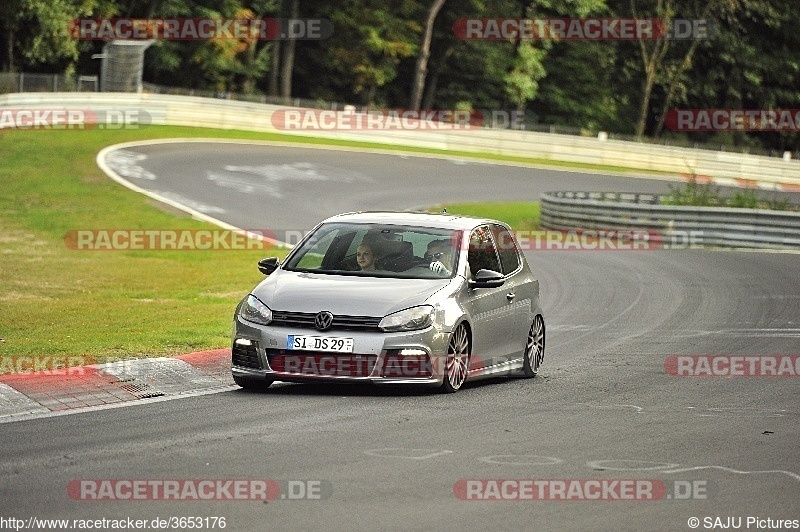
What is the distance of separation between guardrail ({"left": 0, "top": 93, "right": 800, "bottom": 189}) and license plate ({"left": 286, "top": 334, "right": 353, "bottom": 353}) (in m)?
42.6

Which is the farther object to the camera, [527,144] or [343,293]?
[527,144]

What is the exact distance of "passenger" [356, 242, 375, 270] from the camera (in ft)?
40.0

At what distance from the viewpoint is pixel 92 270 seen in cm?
2431

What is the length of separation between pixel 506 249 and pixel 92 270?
12539 mm

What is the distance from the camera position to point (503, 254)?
13281 mm

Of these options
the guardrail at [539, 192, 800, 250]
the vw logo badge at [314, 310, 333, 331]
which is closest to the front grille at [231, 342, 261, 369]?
the vw logo badge at [314, 310, 333, 331]

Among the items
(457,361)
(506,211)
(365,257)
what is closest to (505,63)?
(506,211)

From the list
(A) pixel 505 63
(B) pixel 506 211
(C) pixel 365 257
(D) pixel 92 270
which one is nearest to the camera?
(C) pixel 365 257

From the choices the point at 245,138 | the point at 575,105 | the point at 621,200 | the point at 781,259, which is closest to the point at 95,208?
the point at 621,200

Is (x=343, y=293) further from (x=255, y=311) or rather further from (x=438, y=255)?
(x=438, y=255)

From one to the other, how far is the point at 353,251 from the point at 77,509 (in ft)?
18.2

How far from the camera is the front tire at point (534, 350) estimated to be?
13312mm

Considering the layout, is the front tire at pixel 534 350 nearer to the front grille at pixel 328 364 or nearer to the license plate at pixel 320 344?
the front grille at pixel 328 364

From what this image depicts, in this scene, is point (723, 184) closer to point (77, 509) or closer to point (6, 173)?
point (6, 173)
